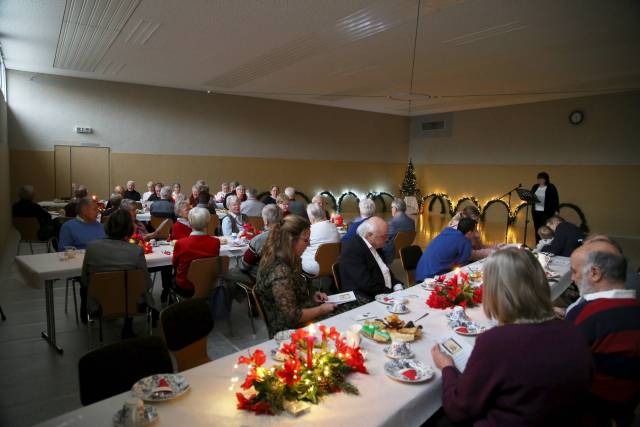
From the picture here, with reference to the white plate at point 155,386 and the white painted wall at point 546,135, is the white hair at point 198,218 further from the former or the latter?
the white painted wall at point 546,135

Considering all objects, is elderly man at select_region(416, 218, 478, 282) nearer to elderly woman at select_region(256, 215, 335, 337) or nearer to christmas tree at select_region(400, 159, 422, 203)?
elderly woman at select_region(256, 215, 335, 337)

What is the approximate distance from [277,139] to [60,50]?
717 cm

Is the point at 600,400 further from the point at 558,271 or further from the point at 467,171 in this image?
the point at 467,171

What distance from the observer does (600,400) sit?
1936mm

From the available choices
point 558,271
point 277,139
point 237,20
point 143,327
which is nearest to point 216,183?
point 277,139

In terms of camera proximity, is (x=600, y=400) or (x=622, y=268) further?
(x=622, y=268)

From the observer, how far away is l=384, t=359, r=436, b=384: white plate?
1.88 metres

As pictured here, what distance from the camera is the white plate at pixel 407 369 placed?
188cm

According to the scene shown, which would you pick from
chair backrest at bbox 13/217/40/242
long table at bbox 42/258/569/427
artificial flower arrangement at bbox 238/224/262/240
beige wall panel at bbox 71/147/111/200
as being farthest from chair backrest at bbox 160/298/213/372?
beige wall panel at bbox 71/147/111/200

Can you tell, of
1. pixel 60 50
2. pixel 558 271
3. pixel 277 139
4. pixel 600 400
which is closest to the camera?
pixel 600 400

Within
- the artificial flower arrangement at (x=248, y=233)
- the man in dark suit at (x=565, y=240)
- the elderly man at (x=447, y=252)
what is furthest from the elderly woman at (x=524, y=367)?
the artificial flower arrangement at (x=248, y=233)

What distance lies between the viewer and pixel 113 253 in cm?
366

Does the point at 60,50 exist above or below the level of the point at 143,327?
above

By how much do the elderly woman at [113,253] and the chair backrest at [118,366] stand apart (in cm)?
185
